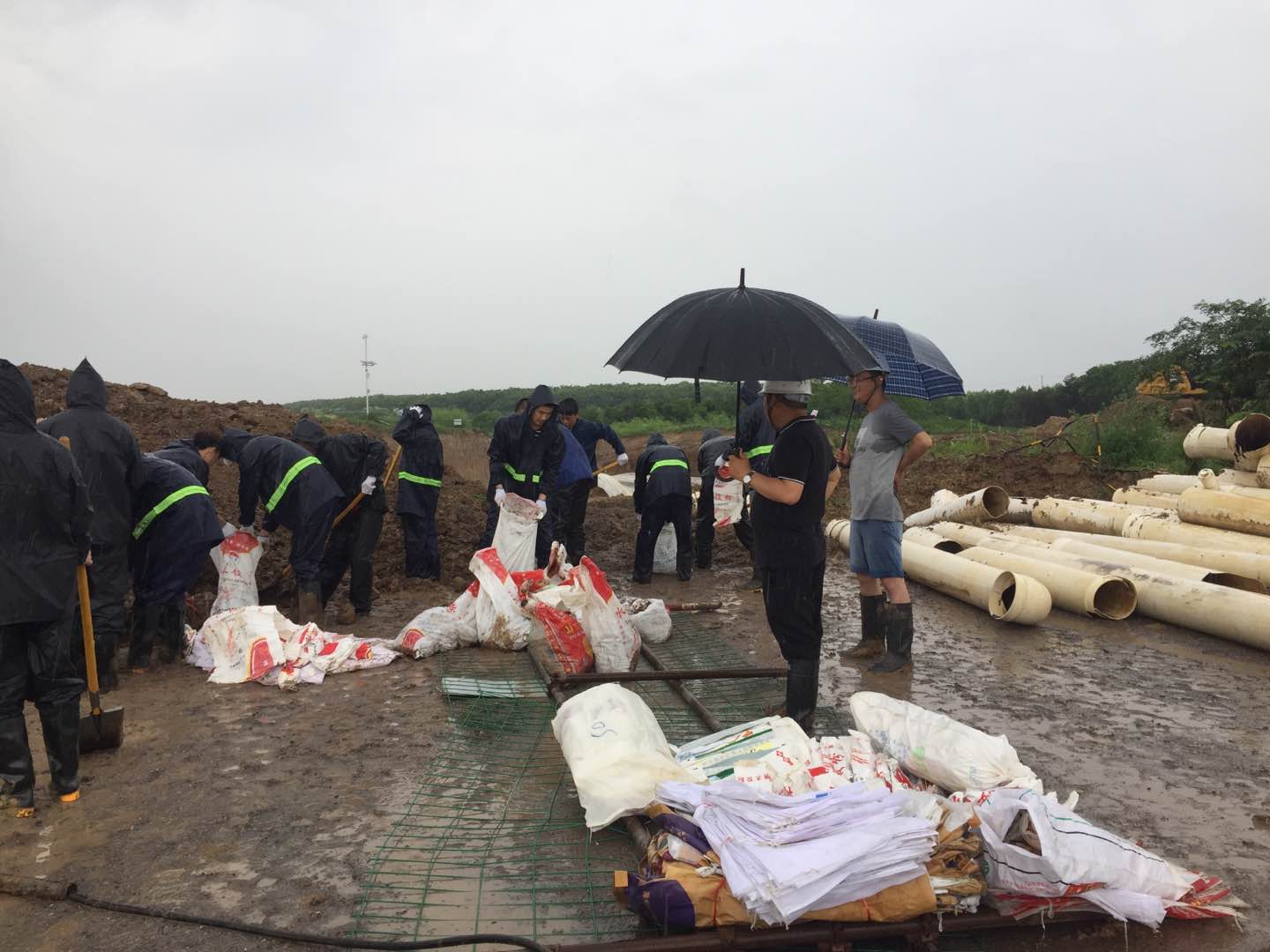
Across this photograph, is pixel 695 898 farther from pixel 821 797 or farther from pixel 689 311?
pixel 689 311

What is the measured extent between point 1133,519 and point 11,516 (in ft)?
28.4

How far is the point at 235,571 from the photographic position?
5.84 metres

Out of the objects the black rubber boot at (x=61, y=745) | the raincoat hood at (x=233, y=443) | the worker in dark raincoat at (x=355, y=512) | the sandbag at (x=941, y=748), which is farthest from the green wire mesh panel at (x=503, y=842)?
the raincoat hood at (x=233, y=443)

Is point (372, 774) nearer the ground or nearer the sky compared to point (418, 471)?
nearer the ground

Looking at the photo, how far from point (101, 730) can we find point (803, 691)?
3.20 meters

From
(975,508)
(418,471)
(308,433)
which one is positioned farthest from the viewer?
(975,508)

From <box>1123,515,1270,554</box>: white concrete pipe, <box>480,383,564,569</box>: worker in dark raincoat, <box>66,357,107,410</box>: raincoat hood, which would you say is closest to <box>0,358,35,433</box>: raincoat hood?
<box>66,357,107,410</box>: raincoat hood

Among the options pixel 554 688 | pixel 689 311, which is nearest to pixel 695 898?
pixel 554 688

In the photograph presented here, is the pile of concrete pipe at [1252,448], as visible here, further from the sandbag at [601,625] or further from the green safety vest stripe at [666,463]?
the sandbag at [601,625]

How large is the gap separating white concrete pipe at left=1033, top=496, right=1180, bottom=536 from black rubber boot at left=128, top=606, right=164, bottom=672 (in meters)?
8.21

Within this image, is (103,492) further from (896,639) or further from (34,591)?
(896,639)

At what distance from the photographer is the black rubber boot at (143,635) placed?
532 centimetres

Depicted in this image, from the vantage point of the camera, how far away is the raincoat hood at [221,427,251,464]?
20.3 feet

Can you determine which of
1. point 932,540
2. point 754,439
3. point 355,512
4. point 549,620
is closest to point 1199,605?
point 932,540
